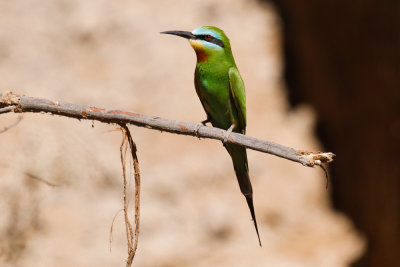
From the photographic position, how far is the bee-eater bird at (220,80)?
257 centimetres

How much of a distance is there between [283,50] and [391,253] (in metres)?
1.86

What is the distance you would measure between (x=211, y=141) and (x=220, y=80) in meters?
2.24

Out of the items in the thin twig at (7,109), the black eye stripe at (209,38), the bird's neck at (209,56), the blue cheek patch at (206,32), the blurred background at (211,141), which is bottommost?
the blurred background at (211,141)

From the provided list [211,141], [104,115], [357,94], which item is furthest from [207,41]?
[357,94]

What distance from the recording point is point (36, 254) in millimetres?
4047

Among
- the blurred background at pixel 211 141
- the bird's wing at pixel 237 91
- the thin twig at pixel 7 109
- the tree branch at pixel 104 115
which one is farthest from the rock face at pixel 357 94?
the thin twig at pixel 7 109

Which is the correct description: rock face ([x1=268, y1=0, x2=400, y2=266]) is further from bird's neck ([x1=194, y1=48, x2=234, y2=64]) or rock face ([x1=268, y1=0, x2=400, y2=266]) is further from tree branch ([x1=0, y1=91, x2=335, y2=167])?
tree branch ([x1=0, y1=91, x2=335, y2=167])

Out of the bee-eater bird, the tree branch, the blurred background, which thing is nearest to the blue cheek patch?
the bee-eater bird

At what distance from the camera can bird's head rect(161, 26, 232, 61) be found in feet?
8.42

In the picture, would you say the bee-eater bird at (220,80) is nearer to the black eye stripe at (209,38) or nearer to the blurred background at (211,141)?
the black eye stripe at (209,38)

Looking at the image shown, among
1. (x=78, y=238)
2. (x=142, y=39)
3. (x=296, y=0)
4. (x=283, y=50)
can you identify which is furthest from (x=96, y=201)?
(x=296, y=0)

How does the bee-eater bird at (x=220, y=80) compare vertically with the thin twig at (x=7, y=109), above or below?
below

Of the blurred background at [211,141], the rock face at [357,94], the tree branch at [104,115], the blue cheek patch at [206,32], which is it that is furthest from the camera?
the rock face at [357,94]

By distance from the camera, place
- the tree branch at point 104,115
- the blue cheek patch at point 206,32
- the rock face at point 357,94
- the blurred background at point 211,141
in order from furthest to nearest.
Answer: the rock face at point 357,94
the blurred background at point 211,141
the blue cheek patch at point 206,32
the tree branch at point 104,115
